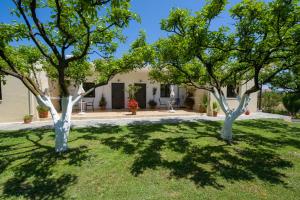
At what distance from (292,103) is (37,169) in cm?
1898

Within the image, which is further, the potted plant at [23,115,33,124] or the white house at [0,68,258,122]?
the white house at [0,68,258,122]

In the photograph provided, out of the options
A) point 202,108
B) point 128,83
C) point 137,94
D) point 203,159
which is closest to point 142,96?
point 137,94

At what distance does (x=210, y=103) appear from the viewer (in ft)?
51.4

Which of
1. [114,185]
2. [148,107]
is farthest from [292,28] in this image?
[148,107]

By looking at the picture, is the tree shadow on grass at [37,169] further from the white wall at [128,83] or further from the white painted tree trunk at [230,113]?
the white wall at [128,83]

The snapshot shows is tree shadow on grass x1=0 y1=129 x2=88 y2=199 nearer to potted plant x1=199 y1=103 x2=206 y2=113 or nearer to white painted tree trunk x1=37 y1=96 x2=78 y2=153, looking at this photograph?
white painted tree trunk x1=37 y1=96 x2=78 y2=153

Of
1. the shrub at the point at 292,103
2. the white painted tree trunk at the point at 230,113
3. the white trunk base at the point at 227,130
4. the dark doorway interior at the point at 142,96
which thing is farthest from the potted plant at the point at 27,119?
the shrub at the point at 292,103

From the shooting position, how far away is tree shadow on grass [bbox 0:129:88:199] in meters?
4.38

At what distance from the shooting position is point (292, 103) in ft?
55.3

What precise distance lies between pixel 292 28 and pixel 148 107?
1444 centimetres

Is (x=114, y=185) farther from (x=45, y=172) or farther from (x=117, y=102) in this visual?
(x=117, y=102)

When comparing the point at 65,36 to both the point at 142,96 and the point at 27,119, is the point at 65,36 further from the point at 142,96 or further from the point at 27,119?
the point at 142,96

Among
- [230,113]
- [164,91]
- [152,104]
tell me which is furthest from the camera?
[164,91]

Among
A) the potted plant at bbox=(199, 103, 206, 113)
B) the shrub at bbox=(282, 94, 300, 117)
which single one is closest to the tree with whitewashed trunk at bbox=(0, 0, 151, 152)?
the potted plant at bbox=(199, 103, 206, 113)
